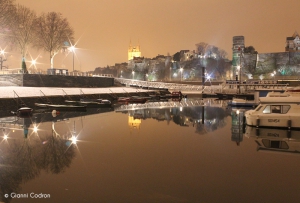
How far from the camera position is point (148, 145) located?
15.8 m

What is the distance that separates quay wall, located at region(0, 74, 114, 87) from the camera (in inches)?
1887

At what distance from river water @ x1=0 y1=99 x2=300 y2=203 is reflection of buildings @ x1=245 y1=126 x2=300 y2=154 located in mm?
47

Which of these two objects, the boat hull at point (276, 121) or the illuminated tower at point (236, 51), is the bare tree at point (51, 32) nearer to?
the boat hull at point (276, 121)

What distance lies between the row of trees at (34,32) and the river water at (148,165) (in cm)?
3481

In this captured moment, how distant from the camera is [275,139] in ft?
55.8

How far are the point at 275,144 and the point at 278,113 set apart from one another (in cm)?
520

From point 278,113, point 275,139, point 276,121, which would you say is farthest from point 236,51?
point 275,139

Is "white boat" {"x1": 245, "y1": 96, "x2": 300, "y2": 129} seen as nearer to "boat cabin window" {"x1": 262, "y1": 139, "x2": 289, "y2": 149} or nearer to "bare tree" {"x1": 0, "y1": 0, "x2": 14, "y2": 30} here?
"boat cabin window" {"x1": 262, "y1": 139, "x2": 289, "y2": 149}

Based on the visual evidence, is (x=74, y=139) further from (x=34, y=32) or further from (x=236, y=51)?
(x=236, y=51)

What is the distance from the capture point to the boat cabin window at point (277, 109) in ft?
65.2

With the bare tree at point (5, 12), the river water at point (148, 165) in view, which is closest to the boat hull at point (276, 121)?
the river water at point (148, 165)

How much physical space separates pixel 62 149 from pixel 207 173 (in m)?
7.27

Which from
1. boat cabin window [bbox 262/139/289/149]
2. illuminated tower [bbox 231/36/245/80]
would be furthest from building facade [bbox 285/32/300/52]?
boat cabin window [bbox 262/139/289/149]

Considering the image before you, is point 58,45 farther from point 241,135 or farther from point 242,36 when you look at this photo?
point 242,36
